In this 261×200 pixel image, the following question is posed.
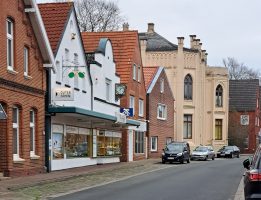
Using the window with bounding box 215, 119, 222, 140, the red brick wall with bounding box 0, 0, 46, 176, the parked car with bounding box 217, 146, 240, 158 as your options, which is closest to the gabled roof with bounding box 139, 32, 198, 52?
the parked car with bounding box 217, 146, 240, 158

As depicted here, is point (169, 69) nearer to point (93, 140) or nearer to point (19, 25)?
point (93, 140)

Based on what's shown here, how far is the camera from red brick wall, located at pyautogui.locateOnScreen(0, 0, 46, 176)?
21.3 m

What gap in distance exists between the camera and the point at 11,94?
21.8 meters

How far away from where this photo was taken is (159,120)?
49.0m

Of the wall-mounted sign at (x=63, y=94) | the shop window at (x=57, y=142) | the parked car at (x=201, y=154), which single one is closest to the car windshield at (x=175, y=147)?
the parked car at (x=201, y=154)

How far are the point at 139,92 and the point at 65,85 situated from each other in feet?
51.8

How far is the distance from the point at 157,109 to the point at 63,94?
23874mm

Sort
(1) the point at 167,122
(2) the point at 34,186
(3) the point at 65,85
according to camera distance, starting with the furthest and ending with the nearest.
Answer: (1) the point at 167,122, (3) the point at 65,85, (2) the point at 34,186

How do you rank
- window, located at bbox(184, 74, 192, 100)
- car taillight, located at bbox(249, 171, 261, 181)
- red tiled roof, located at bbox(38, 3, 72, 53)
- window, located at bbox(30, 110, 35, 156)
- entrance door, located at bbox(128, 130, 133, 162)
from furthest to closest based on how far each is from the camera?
window, located at bbox(184, 74, 192, 100), entrance door, located at bbox(128, 130, 133, 162), red tiled roof, located at bbox(38, 3, 72, 53), window, located at bbox(30, 110, 35, 156), car taillight, located at bbox(249, 171, 261, 181)

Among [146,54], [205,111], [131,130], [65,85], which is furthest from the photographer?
[205,111]

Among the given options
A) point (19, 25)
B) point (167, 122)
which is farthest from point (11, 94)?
point (167, 122)

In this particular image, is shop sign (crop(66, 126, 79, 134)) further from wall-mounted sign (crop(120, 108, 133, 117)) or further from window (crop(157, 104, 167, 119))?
window (crop(157, 104, 167, 119))

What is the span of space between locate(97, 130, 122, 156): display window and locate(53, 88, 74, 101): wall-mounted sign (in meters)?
9.44

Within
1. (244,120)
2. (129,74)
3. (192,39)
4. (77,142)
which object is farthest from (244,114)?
(77,142)
